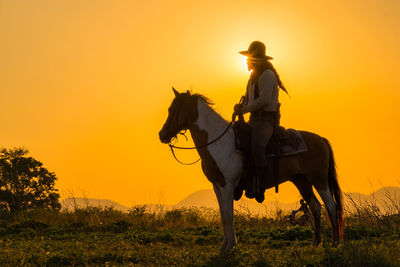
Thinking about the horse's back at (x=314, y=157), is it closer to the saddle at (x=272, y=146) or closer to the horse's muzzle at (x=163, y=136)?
the saddle at (x=272, y=146)

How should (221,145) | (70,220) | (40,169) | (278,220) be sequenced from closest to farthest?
(221,145) < (278,220) < (70,220) < (40,169)

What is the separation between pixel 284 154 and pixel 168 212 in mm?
8298

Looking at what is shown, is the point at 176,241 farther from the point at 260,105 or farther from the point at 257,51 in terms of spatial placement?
the point at 257,51

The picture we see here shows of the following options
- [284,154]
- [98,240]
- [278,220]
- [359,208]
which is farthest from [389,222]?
[98,240]

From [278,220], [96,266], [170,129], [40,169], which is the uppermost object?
[40,169]

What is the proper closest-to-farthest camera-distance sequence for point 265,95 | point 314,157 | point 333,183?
1. point 265,95
2. point 314,157
3. point 333,183

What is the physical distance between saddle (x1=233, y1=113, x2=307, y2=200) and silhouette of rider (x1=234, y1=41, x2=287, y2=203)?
4.6 inches

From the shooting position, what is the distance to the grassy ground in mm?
8570

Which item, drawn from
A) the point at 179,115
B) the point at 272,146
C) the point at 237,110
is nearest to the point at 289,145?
the point at 272,146

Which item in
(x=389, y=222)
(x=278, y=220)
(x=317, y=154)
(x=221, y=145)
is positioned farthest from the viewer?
(x=278, y=220)

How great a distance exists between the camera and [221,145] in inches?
389

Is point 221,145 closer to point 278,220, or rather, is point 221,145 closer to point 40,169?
point 278,220

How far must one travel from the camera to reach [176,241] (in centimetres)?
1250

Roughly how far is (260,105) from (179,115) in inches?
59.1
